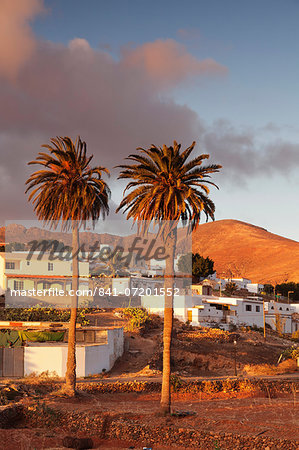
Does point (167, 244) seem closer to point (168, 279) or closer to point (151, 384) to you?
point (168, 279)

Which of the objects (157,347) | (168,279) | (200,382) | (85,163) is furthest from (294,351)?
(85,163)

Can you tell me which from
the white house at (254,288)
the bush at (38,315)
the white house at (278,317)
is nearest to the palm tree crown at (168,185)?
the bush at (38,315)

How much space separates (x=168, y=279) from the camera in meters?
30.5

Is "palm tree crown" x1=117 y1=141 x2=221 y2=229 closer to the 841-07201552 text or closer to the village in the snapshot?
the village

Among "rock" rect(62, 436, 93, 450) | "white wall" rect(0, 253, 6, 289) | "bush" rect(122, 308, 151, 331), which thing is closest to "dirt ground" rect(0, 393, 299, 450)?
"rock" rect(62, 436, 93, 450)

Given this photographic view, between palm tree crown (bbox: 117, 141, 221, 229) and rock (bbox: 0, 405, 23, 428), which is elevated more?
palm tree crown (bbox: 117, 141, 221, 229)

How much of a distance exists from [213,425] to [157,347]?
96.5 ft

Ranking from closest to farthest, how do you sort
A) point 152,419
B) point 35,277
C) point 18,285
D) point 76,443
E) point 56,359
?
point 76,443 → point 152,419 → point 56,359 → point 18,285 → point 35,277

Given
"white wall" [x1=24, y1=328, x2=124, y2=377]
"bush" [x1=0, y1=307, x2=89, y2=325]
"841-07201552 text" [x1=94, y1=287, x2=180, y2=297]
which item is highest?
"841-07201552 text" [x1=94, y1=287, x2=180, y2=297]

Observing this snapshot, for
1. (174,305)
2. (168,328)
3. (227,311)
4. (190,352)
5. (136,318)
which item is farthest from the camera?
(227,311)

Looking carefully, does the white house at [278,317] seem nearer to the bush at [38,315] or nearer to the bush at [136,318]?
the bush at [136,318]

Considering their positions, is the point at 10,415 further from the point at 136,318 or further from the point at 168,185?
the point at 136,318

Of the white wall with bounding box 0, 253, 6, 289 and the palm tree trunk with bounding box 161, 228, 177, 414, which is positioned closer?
the palm tree trunk with bounding box 161, 228, 177, 414

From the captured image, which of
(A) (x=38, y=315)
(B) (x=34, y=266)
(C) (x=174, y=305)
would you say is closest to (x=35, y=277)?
(B) (x=34, y=266)
